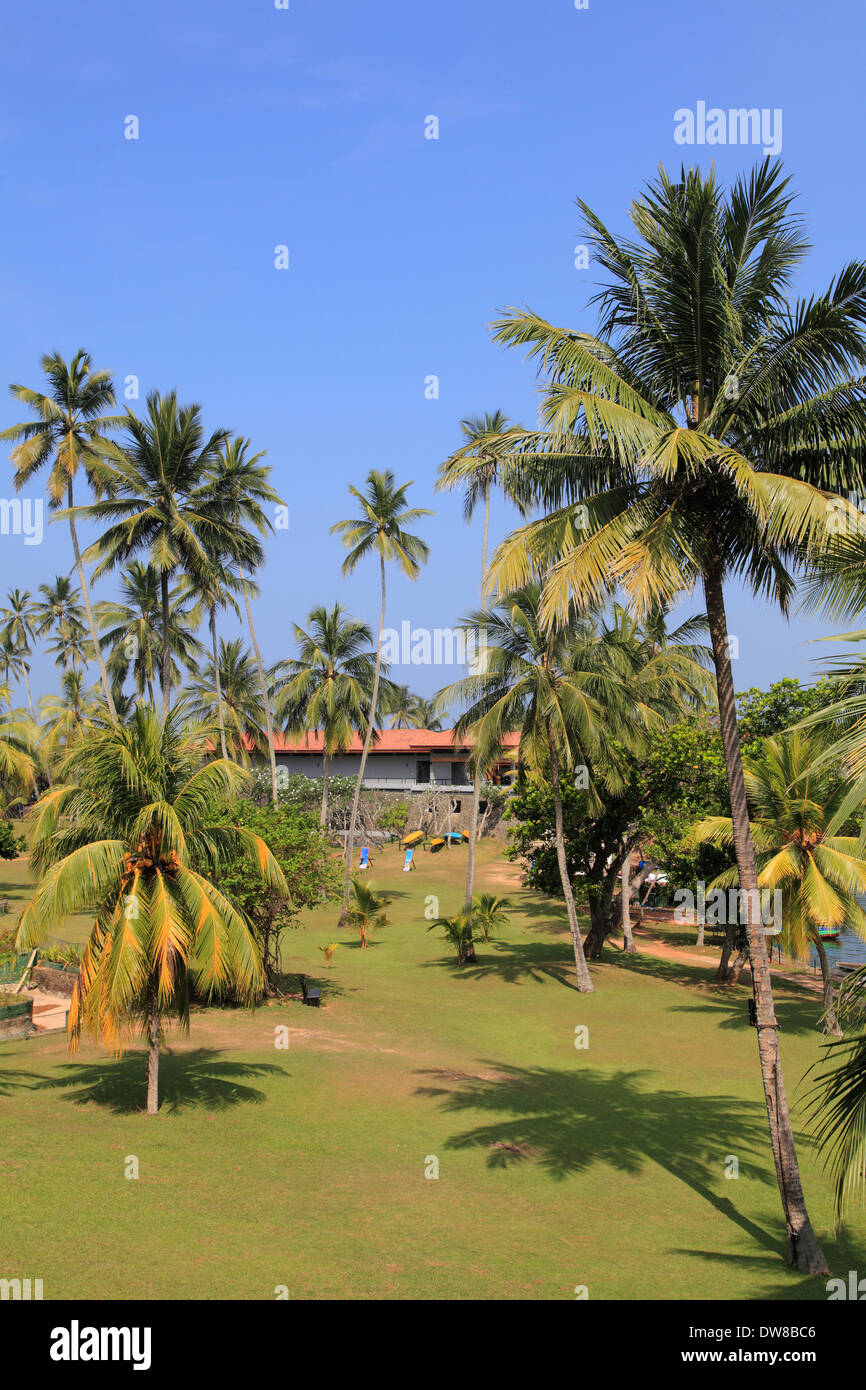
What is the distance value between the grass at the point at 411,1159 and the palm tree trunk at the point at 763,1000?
44cm

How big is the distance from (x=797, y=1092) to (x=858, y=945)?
3156cm

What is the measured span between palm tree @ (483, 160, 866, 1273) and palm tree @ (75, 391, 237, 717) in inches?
862

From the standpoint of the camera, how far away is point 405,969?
29.1 meters

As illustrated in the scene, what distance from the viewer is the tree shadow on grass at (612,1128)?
45.3 feet


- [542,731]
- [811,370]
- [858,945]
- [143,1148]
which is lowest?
[858,945]

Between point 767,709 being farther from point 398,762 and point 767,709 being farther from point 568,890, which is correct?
point 398,762

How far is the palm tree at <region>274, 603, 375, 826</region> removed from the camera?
42.7 m

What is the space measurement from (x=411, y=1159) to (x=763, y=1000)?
18.7 ft

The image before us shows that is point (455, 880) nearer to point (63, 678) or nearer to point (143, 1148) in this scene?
point (143, 1148)

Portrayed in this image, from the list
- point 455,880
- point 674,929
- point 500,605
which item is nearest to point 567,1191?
point 500,605

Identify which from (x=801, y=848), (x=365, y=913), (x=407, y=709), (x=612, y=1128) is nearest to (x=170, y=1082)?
(x=612, y=1128)

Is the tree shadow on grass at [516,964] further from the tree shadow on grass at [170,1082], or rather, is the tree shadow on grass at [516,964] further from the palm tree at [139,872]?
the palm tree at [139,872]

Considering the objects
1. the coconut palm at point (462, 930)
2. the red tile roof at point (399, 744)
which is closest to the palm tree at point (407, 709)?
the red tile roof at point (399, 744)
